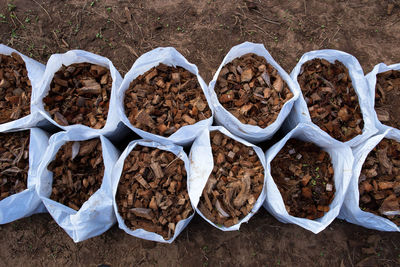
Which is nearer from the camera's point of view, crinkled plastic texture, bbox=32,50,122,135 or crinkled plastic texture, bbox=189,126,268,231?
crinkled plastic texture, bbox=189,126,268,231

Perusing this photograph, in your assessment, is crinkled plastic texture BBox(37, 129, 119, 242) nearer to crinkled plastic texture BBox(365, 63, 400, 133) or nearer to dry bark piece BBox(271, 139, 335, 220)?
dry bark piece BBox(271, 139, 335, 220)

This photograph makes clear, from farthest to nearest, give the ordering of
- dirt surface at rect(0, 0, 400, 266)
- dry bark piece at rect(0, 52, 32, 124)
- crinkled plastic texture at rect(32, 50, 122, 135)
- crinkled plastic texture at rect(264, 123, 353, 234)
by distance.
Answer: dirt surface at rect(0, 0, 400, 266) → dry bark piece at rect(0, 52, 32, 124) → crinkled plastic texture at rect(32, 50, 122, 135) → crinkled plastic texture at rect(264, 123, 353, 234)

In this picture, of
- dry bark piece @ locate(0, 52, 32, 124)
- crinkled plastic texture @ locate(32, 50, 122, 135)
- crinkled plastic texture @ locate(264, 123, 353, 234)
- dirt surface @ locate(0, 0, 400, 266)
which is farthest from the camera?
dirt surface @ locate(0, 0, 400, 266)

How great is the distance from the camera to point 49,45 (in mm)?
2631

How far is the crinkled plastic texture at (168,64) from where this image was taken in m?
1.84

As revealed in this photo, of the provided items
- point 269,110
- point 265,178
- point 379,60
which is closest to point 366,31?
point 379,60

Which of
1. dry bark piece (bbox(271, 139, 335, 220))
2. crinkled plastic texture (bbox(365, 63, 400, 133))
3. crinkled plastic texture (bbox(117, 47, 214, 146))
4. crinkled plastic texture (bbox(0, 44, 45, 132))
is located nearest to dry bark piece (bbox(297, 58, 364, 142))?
crinkled plastic texture (bbox(365, 63, 400, 133))

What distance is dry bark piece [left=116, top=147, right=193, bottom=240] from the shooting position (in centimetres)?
181

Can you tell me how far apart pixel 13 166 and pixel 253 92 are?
1.87m

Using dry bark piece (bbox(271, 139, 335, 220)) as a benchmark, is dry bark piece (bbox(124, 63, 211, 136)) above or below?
above

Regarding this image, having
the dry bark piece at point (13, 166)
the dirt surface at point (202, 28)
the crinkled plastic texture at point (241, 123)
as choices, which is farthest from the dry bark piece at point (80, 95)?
the crinkled plastic texture at point (241, 123)

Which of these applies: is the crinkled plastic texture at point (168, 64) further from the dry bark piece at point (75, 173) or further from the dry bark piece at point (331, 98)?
the dry bark piece at point (331, 98)

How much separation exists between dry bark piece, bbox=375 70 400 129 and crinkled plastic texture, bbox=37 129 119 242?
2.13 meters

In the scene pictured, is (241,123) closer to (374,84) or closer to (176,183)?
(176,183)
